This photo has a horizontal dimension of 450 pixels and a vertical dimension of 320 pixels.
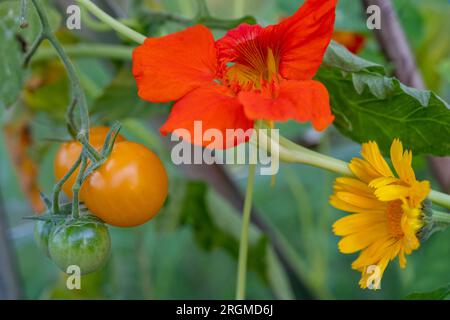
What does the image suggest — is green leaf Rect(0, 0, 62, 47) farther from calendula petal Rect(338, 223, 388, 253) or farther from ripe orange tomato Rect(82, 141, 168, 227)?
calendula petal Rect(338, 223, 388, 253)

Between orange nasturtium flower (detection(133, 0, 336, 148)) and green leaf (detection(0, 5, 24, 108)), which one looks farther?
green leaf (detection(0, 5, 24, 108))

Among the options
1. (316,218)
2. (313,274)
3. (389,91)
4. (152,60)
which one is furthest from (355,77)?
(316,218)

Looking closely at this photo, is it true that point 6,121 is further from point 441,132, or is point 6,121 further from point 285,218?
point 441,132

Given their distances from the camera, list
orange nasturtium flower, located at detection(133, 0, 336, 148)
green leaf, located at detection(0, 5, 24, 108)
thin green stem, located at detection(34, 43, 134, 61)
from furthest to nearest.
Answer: thin green stem, located at detection(34, 43, 134, 61), green leaf, located at detection(0, 5, 24, 108), orange nasturtium flower, located at detection(133, 0, 336, 148)

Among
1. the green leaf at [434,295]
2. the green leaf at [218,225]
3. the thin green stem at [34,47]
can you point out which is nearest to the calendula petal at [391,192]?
the green leaf at [434,295]

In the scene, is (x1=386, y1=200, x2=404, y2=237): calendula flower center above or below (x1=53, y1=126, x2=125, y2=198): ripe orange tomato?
below

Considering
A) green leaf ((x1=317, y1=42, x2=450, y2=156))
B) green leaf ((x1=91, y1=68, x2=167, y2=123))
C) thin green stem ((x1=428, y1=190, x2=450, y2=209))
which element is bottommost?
thin green stem ((x1=428, y1=190, x2=450, y2=209))

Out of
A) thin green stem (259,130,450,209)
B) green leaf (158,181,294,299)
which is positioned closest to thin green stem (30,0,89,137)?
thin green stem (259,130,450,209)
